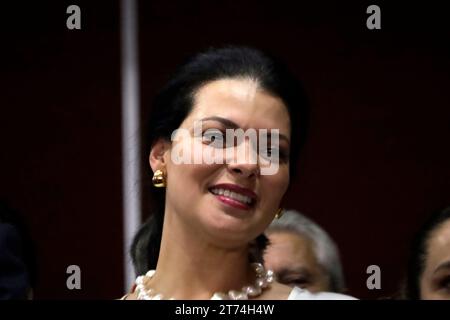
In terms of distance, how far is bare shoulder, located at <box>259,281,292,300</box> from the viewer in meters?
1.48

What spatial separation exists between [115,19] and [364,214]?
82cm

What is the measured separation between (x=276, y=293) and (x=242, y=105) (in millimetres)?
304

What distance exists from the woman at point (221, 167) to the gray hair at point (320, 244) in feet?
1.41

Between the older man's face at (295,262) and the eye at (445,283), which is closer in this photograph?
the eye at (445,283)

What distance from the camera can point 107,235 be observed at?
7.67ft

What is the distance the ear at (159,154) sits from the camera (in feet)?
5.06

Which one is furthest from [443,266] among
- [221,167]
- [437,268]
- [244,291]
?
[221,167]

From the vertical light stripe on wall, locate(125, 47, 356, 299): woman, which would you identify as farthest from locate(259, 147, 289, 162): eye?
the vertical light stripe on wall

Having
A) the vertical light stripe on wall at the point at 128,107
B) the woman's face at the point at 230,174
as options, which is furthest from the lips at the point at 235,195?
the vertical light stripe on wall at the point at 128,107

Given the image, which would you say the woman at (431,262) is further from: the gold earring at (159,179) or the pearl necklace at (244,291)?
the gold earring at (159,179)

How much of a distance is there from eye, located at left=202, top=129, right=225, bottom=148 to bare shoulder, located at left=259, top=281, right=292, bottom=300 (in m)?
0.25

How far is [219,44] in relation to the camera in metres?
2.27
